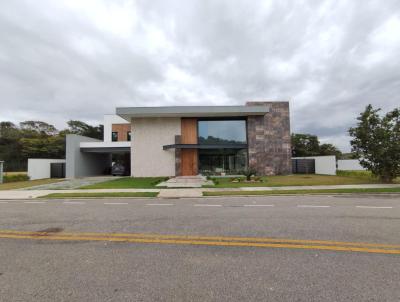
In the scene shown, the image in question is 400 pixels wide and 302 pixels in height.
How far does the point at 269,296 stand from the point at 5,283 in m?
3.66

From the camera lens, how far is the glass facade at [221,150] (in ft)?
80.0

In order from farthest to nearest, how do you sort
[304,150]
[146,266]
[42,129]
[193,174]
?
[42,129], [304,150], [193,174], [146,266]

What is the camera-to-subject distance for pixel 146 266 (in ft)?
11.8

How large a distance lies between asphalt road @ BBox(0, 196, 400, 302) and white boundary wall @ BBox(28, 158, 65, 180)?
2207 cm

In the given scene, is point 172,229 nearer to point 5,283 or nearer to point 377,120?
point 5,283

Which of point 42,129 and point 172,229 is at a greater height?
point 42,129

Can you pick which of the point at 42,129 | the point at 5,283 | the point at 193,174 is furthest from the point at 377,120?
the point at 42,129

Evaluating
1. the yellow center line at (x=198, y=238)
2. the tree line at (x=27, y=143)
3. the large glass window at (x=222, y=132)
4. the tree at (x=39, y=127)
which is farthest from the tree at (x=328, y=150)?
the tree at (x=39, y=127)

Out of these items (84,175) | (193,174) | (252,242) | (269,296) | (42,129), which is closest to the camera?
(269,296)

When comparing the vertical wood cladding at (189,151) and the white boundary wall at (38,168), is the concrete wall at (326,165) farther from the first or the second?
the white boundary wall at (38,168)

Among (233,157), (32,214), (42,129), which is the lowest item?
(32,214)

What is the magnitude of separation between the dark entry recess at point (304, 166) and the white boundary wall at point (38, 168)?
3077 centimetres

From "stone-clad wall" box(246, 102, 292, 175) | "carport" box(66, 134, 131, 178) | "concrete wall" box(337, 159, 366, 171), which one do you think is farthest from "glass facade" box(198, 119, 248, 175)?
"concrete wall" box(337, 159, 366, 171)

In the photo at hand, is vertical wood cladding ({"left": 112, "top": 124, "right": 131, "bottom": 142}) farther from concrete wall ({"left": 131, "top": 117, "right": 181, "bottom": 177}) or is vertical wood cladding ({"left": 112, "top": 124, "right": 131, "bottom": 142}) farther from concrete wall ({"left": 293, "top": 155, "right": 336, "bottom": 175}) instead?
concrete wall ({"left": 293, "top": 155, "right": 336, "bottom": 175})
